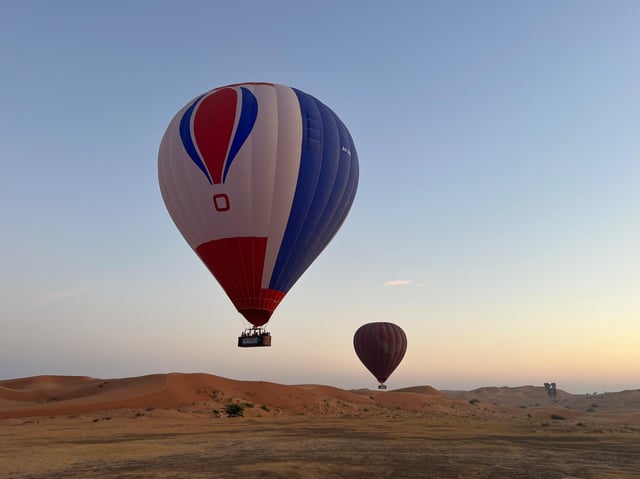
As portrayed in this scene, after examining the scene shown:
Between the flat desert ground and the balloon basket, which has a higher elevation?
the balloon basket

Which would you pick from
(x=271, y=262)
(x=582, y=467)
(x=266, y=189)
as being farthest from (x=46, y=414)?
(x=582, y=467)

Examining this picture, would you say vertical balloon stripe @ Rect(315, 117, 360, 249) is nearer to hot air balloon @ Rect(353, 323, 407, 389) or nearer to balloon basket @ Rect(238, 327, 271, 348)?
balloon basket @ Rect(238, 327, 271, 348)

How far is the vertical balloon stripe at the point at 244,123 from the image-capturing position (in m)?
25.2

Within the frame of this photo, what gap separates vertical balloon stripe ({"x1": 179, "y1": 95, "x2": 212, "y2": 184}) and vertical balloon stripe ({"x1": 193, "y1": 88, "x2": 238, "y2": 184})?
0.91 feet

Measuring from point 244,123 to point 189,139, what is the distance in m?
3.26

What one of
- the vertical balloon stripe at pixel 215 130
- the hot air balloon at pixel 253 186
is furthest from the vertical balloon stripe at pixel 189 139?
the vertical balloon stripe at pixel 215 130

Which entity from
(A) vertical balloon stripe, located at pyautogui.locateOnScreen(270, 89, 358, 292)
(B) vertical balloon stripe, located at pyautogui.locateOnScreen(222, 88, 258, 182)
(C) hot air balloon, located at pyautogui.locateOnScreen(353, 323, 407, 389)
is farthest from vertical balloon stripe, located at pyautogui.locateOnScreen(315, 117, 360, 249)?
(C) hot air balloon, located at pyautogui.locateOnScreen(353, 323, 407, 389)

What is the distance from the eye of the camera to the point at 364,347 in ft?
204

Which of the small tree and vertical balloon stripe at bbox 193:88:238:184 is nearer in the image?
vertical balloon stripe at bbox 193:88:238:184

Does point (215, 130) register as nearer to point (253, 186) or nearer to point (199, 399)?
point (253, 186)

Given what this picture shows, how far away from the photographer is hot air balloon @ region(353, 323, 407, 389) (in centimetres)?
6072

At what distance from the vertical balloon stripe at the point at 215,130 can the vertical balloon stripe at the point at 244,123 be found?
276mm

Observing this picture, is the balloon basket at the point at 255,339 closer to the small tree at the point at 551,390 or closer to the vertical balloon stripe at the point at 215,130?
the vertical balloon stripe at the point at 215,130

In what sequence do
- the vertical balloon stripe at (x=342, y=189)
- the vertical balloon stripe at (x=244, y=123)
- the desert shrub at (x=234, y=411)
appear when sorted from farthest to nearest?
the desert shrub at (x=234, y=411) < the vertical balloon stripe at (x=342, y=189) < the vertical balloon stripe at (x=244, y=123)
